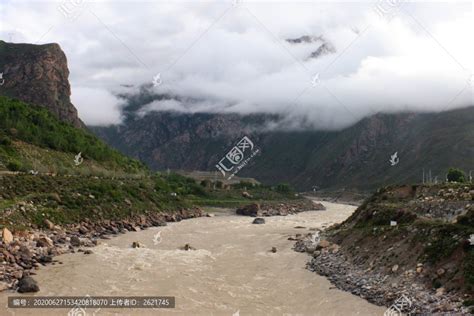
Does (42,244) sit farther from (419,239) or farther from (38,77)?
(38,77)

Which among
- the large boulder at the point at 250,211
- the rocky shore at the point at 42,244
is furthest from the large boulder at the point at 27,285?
the large boulder at the point at 250,211

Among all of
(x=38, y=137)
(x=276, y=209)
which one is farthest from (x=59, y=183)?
(x=276, y=209)

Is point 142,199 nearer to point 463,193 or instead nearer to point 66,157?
point 66,157

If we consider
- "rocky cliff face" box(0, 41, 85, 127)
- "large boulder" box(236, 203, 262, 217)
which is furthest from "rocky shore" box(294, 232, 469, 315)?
"rocky cliff face" box(0, 41, 85, 127)

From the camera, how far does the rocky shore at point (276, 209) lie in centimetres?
10581

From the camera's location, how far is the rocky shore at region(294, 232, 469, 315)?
2062 cm

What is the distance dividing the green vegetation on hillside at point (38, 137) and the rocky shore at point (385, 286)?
47612 millimetres

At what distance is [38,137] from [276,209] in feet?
201

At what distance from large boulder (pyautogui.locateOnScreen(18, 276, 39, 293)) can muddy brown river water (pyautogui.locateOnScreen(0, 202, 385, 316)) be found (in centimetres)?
53

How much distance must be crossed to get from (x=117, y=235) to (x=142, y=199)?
2185 centimetres

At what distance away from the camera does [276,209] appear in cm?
12012

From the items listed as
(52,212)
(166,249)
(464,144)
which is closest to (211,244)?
(166,249)

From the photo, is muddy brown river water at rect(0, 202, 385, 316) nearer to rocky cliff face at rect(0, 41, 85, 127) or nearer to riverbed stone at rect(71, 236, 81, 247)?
riverbed stone at rect(71, 236, 81, 247)

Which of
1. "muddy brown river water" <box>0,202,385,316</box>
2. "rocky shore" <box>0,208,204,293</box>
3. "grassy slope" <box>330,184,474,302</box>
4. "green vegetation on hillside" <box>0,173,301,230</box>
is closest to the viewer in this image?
"grassy slope" <box>330,184,474,302</box>
